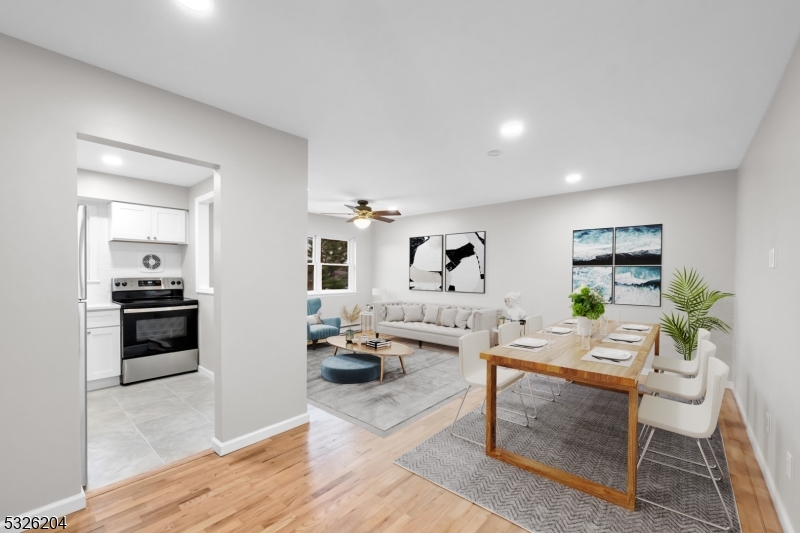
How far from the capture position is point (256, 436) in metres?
2.82

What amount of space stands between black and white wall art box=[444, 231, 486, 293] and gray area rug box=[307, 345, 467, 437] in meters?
1.93

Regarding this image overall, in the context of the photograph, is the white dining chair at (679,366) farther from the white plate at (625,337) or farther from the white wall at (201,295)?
the white wall at (201,295)

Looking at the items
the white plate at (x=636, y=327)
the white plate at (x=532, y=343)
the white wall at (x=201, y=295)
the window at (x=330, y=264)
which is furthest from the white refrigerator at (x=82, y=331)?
the window at (x=330, y=264)

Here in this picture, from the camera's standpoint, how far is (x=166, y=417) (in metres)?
3.33

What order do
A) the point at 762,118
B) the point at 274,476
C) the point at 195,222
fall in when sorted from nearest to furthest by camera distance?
the point at 274,476, the point at 762,118, the point at 195,222

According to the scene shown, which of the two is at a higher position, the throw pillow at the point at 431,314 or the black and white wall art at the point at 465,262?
the black and white wall art at the point at 465,262

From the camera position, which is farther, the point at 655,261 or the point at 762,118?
the point at 655,261

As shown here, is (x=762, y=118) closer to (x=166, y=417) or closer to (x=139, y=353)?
(x=166, y=417)

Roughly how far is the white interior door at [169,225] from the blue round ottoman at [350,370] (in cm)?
265

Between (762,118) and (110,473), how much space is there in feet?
17.7

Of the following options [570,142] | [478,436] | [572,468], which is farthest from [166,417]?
[570,142]

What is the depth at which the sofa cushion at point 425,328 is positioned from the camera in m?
6.02

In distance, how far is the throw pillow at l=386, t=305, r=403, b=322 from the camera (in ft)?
23.4

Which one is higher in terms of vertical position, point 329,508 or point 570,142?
point 570,142
